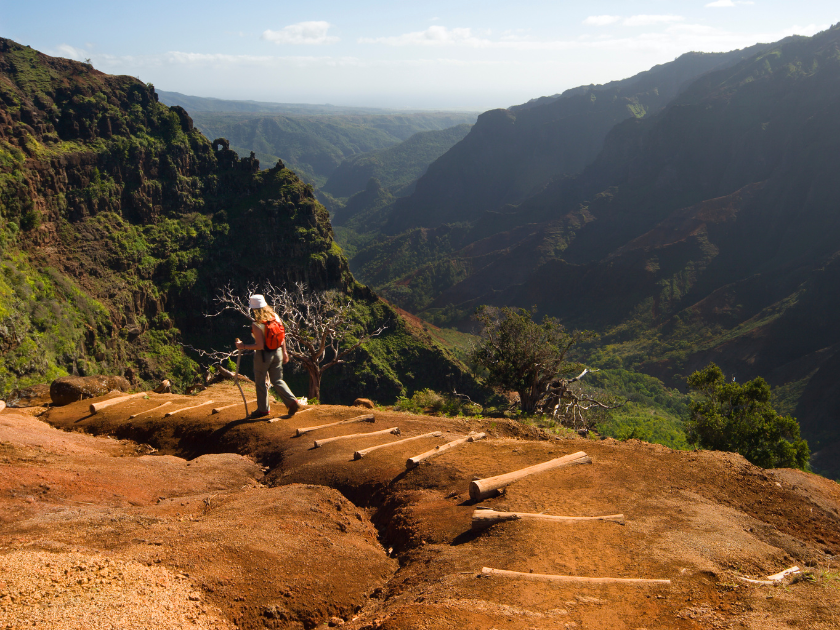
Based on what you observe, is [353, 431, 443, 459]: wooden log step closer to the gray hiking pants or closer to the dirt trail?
the dirt trail

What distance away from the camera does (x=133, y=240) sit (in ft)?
139

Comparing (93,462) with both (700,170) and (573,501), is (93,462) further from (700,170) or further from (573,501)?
(700,170)

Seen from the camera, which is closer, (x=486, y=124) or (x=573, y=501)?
(x=573, y=501)

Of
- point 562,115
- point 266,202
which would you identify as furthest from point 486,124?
Result: point 266,202

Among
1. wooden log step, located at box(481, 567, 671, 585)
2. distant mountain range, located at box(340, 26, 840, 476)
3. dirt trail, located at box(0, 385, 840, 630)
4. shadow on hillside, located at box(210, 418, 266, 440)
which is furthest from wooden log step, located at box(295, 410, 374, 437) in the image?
distant mountain range, located at box(340, 26, 840, 476)

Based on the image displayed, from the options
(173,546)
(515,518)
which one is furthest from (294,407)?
(515,518)

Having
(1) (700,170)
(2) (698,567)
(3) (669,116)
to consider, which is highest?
(3) (669,116)

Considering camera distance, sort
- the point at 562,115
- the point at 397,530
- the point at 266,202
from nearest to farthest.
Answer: the point at 397,530 < the point at 266,202 < the point at 562,115

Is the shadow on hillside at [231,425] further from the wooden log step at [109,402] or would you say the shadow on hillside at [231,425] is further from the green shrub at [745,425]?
the green shrub at [745,425]

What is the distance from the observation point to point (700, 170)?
107750 mm

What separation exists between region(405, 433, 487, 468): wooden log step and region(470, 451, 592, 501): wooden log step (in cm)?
121

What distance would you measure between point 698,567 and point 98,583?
5.47m

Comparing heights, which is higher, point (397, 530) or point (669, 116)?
point (669, 116)

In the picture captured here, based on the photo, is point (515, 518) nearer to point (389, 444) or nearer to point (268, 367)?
point (389, 444)
